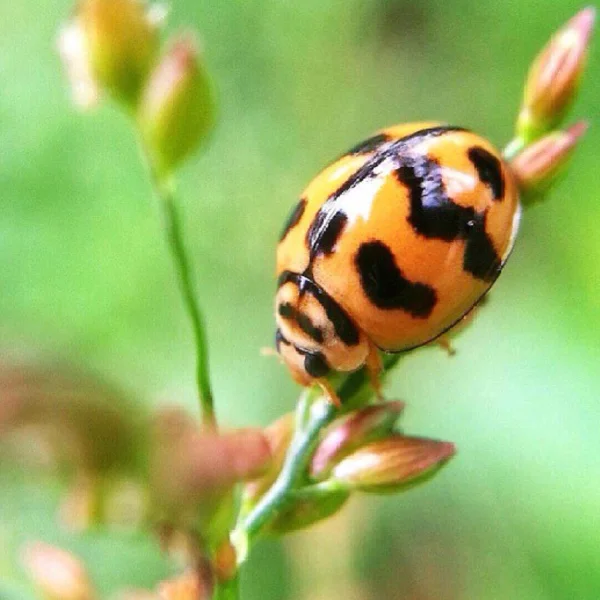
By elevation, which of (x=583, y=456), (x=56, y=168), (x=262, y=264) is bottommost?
(x=583, y=456)

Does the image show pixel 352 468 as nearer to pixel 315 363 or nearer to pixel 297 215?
pixel 315 363

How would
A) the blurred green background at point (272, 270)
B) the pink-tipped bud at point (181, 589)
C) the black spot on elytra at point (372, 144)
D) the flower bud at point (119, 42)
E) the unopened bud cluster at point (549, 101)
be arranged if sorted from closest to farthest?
1. the pink-tipped bud at point (181, 589)
2. the flower bud at point (119, 42)
3. the unopened bud cluster at point (549, 101)
4. the black spot on elytra at point (372, 144)
5. the blurred green background at point (272, 270)

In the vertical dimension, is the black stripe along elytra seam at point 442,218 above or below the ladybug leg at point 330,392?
above

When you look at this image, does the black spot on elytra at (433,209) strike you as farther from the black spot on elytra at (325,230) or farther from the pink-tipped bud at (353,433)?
the pink-tipped bud at (353,433)

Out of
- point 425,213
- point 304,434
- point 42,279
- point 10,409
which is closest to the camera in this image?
point 10,409

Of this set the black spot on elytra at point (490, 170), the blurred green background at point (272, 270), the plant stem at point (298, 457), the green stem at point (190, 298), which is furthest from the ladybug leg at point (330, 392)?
the blurred green background at point (272, 270)

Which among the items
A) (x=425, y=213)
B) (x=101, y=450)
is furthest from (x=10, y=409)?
(x=425, y=213)

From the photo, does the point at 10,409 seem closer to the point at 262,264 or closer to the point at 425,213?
the point at 425,213
